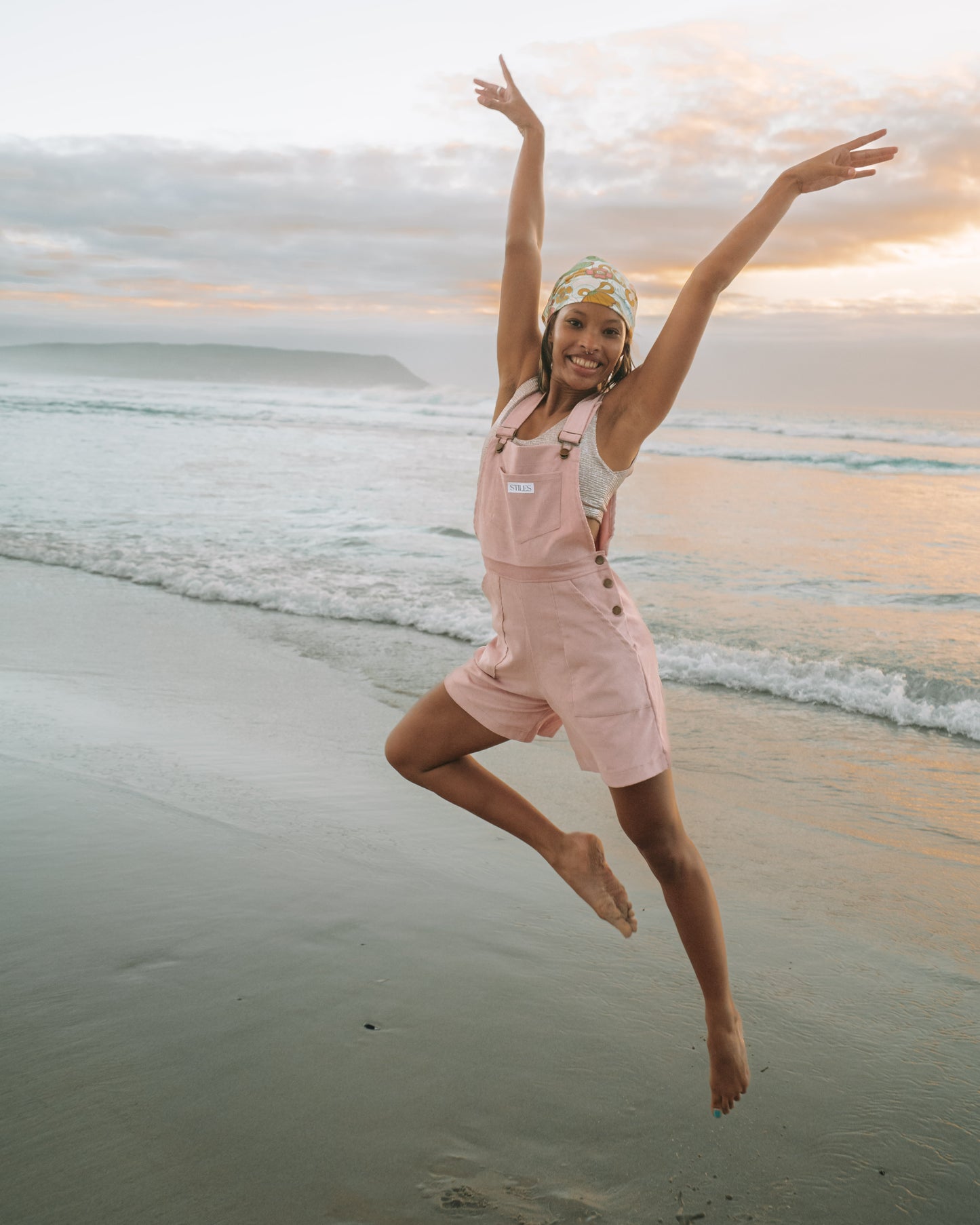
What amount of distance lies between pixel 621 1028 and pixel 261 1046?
34.4 inches

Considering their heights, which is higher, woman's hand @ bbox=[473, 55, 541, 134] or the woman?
woman's hand @ bbox=[473, 55, 541, 134]

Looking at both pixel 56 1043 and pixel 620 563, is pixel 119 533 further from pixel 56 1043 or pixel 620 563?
pixel 56 1043

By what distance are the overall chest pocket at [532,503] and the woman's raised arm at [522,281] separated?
0.38 meters

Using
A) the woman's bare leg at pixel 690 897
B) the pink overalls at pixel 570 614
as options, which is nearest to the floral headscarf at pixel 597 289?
the pink overalls at pixel 570 614

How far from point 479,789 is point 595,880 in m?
0.37

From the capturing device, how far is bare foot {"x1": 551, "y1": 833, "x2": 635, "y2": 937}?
262 centimetres

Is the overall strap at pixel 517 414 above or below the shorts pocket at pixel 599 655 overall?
above

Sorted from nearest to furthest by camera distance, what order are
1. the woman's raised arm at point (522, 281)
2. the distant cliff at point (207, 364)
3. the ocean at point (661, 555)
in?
the woman's raised arm at point (522, 281) → the ocean at point (661, 555) → the distant cliff at point (207, 364)

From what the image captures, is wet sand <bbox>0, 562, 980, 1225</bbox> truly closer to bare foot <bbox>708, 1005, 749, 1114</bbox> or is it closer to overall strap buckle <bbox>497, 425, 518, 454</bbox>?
bare foot <bbox>708, 1005, 749, 1114</bbox>

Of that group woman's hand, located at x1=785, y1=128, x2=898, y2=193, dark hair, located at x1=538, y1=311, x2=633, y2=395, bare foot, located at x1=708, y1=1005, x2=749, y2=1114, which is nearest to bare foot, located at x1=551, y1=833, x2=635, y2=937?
bare foot, located at x1=708, y1=1005, x2=749, y2=1114

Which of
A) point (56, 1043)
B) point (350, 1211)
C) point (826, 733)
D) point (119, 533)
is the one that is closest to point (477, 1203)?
point (350, 1211)

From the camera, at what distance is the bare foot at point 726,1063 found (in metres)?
2.23

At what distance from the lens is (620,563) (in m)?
10.5

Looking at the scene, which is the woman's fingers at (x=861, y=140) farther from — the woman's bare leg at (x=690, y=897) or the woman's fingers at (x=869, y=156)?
the woman's bare leg at (x=690, y=897)
